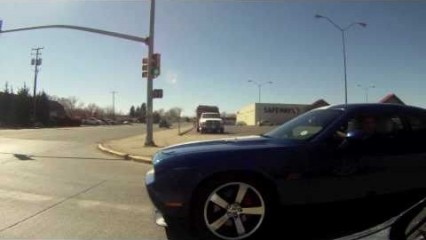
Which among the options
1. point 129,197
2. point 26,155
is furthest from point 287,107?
point 129,197

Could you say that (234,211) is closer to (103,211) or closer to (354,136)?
(354,136)

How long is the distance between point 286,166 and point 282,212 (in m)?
0.48

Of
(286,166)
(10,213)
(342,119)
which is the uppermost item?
(342,119)

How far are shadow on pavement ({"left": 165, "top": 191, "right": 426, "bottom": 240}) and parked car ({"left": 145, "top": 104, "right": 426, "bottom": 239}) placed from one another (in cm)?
9

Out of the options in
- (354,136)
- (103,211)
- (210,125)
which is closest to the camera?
(354,136)

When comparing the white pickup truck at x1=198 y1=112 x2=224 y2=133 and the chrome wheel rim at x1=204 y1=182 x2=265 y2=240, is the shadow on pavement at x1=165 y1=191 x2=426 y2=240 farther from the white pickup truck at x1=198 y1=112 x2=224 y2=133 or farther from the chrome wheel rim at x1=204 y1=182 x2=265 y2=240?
the white pickup truck at x1=198 y1=112 x2=224 y2=133

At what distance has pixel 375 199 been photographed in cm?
587

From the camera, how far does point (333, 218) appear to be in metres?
6.07

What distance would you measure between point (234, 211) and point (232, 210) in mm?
22

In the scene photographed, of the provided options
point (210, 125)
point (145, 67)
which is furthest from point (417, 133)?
point (210, 125)

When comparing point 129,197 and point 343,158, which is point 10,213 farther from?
point 343,158

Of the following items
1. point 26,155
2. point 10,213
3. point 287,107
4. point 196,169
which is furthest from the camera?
point 287,107

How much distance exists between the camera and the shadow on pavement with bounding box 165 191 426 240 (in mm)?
5684

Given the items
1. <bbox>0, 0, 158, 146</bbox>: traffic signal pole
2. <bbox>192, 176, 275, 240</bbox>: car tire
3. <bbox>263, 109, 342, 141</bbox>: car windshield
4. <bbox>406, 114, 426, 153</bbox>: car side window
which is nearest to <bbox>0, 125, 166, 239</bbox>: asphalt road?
<bbox>192, 176, 275, 240</bbox>: car tire
